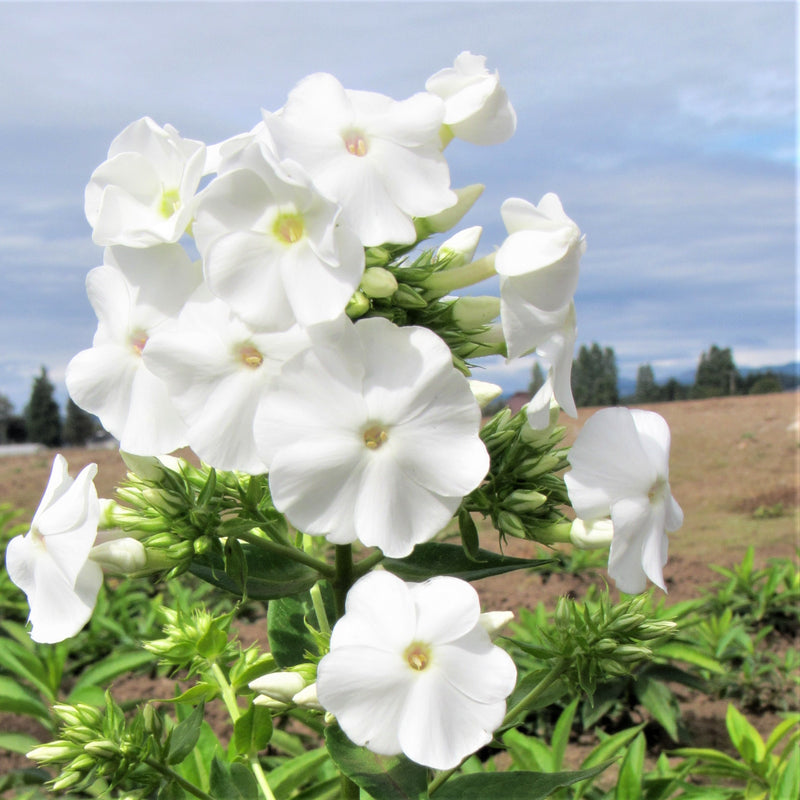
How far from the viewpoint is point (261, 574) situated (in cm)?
135

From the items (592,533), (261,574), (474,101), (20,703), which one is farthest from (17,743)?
(474,101)

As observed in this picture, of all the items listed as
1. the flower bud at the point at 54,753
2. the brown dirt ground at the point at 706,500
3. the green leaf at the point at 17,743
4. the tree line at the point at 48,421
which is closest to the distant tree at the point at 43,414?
the tree line at the point at 48,421

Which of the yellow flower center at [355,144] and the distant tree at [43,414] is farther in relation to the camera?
the distant tree at [43,414]

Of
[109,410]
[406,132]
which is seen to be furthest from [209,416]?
[406,132]

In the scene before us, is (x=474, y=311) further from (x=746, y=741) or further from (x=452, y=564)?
(x=746, y=741)

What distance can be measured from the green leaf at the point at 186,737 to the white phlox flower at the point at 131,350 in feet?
1.75

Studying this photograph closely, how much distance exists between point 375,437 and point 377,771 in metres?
0.56

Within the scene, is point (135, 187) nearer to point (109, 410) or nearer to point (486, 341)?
point (109, 410)

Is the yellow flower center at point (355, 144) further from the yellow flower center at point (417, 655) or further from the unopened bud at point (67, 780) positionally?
the unopened bud at point (67, 780)

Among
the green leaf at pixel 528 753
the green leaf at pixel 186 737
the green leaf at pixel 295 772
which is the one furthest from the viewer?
the green leaf at pixel 528 753

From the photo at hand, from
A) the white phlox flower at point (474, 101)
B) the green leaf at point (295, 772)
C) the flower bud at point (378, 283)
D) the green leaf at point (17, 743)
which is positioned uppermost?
the white phlox flower at point (474, 101)

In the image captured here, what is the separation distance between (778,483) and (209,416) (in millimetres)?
8765

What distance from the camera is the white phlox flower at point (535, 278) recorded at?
100cm

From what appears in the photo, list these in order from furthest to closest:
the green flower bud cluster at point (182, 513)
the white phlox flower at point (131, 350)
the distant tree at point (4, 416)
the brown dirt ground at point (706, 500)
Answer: the distant tree at point (4, 416) → the brown dirt ground at point (706, 500) → the green flower bud cluster at point (182, 513) → the white phlox flower at point (131, 350)
